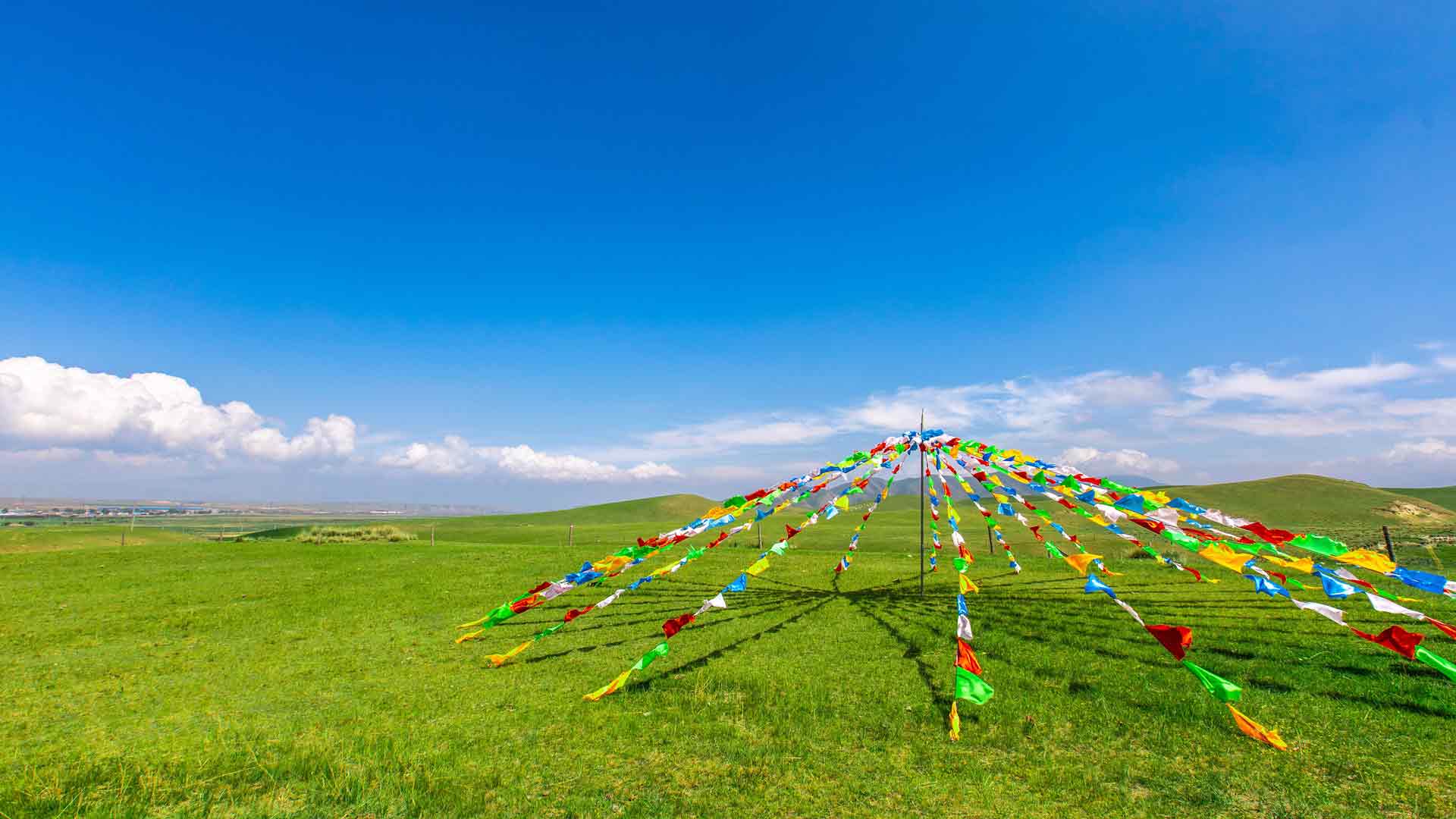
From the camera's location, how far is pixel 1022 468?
10.7 meters

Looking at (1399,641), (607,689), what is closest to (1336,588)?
(1399,641)

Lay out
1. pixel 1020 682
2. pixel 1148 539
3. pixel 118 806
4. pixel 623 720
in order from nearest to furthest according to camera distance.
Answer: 1. pixel 118 806
2. pixel 623 720
3. pixel 1020 682
4. pixel 1148 539

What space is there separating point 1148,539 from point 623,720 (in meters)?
25.1

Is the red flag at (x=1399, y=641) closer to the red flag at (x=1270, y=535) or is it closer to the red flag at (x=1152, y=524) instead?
the red flag at (x=1270, y=535)

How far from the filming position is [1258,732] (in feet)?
17.3

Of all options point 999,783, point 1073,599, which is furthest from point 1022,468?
point 999,783

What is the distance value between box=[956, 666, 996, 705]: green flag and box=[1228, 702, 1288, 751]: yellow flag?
208cm

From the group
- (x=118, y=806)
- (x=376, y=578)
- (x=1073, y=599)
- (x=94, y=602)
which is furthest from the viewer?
(x=376, y=578)

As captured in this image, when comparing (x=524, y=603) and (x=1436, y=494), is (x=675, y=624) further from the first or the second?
(x=1436, y=494)

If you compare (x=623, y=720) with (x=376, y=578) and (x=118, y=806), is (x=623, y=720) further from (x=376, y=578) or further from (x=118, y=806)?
(x=376, y=578)

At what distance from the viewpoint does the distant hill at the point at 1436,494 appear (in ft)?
184

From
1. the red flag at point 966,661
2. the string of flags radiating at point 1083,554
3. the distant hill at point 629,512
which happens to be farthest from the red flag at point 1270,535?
the distant hill at point 629,512

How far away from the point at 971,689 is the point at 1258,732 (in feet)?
7.64

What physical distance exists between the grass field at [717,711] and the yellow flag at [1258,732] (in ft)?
0.40
